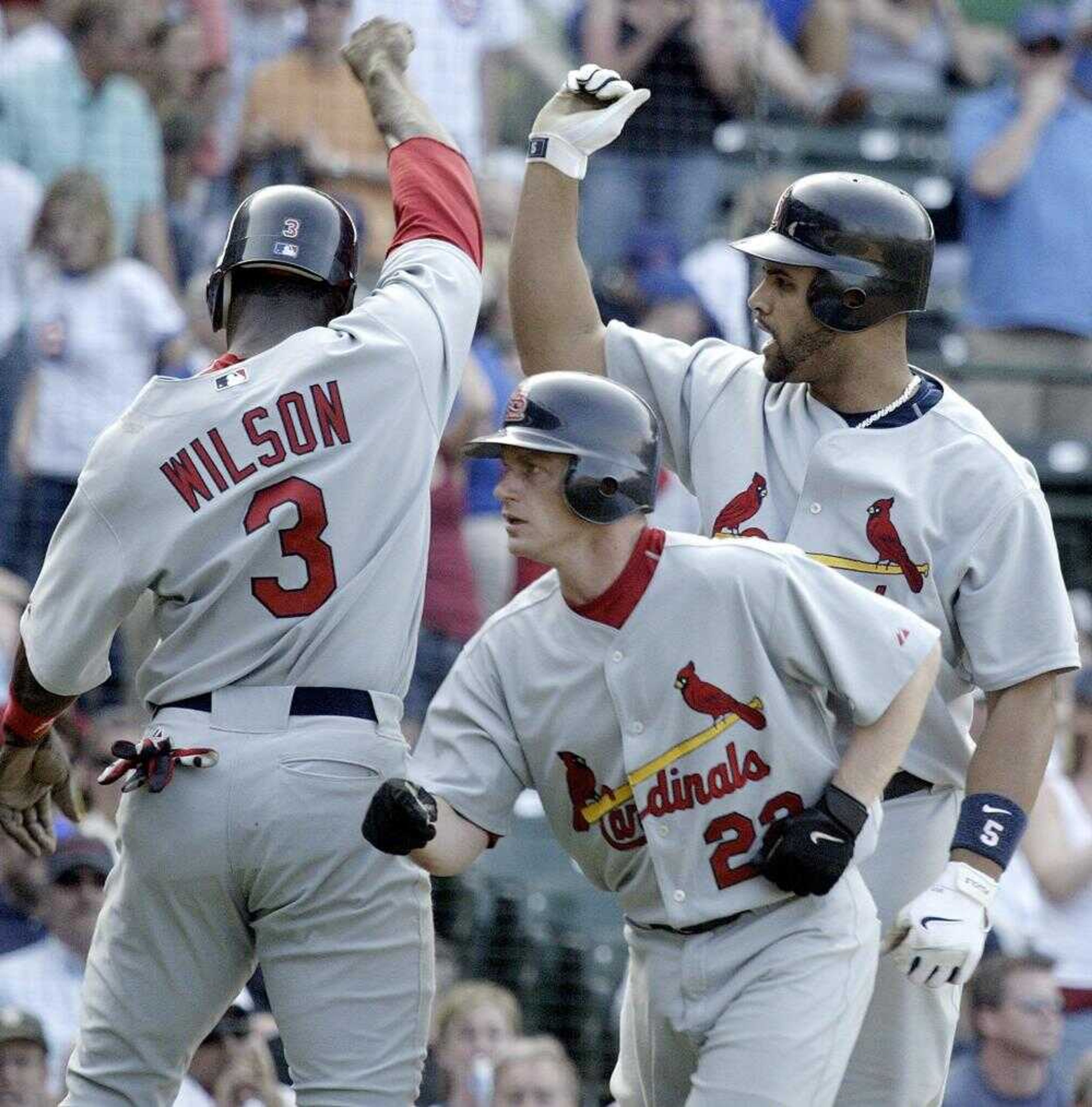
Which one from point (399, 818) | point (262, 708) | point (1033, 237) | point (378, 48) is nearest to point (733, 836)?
point (399, 818)

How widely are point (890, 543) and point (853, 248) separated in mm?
494

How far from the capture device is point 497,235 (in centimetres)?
824

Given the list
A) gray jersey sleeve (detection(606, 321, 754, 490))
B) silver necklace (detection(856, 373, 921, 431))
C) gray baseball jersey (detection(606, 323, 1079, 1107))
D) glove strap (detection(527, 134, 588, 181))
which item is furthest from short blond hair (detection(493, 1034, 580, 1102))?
glove strap (detection(527, 134, 588, 181))

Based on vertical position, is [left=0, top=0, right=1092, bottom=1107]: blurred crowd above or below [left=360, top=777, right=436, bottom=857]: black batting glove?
below

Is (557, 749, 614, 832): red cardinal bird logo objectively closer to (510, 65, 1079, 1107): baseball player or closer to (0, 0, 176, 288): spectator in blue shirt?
(510, 65, 1079, 1107): baseball player

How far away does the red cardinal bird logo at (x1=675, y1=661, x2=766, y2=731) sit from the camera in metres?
3.37

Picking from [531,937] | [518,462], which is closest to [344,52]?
[518,462]

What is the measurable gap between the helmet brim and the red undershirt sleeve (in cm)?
52

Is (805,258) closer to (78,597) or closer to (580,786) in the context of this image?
(580,786)

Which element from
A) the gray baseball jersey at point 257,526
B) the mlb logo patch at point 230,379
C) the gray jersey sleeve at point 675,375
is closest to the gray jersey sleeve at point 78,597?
the gray baseball jersey at point 257,526

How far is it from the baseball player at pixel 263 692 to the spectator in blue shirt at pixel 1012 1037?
258 cm

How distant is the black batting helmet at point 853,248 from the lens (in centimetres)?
370

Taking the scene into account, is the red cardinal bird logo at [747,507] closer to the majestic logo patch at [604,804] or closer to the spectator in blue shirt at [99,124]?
the majestic logo patch at [604,804]

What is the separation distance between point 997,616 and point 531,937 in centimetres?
344
